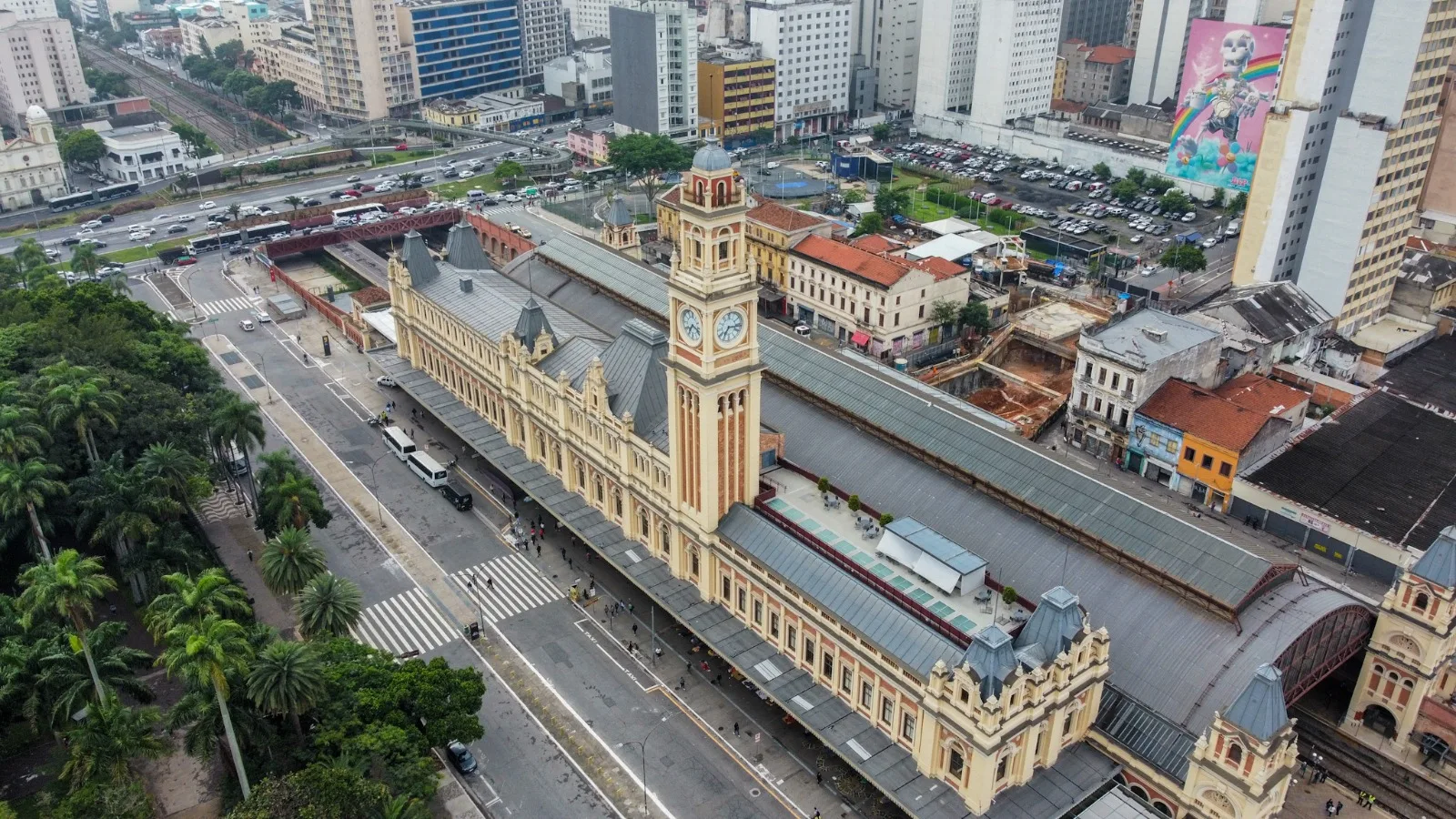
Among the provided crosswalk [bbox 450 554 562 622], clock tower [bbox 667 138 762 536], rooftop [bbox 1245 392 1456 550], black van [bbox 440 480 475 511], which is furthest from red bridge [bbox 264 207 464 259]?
rooftop [bbox 1245 392 1456 550]

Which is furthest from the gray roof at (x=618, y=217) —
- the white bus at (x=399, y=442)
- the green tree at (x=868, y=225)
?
the white bus at (x=399, y=442)

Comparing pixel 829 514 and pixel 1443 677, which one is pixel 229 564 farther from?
pixel 1443 677

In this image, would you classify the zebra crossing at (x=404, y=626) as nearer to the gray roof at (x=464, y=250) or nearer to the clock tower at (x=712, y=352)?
the clock tower at (x=712, y=352)

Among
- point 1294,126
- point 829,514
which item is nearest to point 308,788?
point 829,514

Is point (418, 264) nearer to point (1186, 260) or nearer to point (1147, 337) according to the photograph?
point (1147, 337)

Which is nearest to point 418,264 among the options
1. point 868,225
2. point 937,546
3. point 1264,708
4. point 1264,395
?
point 937,546

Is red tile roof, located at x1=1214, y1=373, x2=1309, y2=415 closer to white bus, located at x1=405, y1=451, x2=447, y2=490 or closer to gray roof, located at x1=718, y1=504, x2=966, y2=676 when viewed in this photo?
gray roof, located at x1=718, y1=504, x2=966, y2=676
